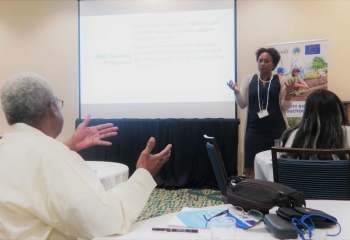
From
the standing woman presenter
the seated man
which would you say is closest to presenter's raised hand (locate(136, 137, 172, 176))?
the seated man

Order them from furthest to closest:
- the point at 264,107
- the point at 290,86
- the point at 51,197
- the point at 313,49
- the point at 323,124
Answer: the point at 313,49 < the point at 264,107 < the point at 290,86 < the point at 323,124 < the point at 51,197

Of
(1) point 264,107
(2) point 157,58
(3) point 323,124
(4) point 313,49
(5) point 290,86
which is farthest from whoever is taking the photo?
(2) point 157,58

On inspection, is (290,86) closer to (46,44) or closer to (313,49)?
(313,49)

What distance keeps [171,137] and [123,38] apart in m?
1.59

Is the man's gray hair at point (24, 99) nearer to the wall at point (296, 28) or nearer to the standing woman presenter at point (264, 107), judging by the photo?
the standing woman presenter at point (264, 107)

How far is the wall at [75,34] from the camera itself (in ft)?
14.5

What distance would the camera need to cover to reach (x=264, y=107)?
3.70m

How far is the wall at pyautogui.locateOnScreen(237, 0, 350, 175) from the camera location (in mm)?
4402

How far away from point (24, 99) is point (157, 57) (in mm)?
3616

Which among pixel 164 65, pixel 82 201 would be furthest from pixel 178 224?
pixel 164 65

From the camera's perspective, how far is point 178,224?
45.3 inches

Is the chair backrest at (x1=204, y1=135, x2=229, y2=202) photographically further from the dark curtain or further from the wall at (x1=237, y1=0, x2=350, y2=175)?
the wall at (x1=237, y1=0, x2=350, y2=175)

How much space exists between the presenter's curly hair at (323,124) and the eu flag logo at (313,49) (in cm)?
242

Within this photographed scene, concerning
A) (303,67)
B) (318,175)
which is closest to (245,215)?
(318,175)
